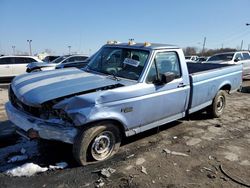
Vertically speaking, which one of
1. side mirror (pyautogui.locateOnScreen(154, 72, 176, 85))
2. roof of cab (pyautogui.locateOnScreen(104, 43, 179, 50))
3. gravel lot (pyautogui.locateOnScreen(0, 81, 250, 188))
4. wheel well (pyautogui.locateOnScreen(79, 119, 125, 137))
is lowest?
gravel lot (pyautogui.locateOnScreen(0, 81, 250, 188))

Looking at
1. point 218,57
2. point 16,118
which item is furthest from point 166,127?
point 218,57

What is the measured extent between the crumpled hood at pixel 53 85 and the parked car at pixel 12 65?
11.4 meters

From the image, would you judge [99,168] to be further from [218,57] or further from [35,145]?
[218,57]

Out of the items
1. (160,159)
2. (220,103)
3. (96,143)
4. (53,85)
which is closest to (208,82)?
(220,103)

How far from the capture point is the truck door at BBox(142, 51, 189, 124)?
457cm

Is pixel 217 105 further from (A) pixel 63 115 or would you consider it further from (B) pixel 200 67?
(A) pixel 63 115

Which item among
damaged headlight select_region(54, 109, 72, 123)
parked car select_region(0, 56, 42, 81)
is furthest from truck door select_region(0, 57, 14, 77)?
damaged headlight select_region(54, 109, 72, 123)

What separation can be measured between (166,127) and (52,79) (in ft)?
9.53

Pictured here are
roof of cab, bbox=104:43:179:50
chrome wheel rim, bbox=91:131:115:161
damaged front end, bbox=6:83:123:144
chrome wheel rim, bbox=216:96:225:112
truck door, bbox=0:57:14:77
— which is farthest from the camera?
truck door, bbox=0:57:14:77

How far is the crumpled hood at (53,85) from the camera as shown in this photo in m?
3.76

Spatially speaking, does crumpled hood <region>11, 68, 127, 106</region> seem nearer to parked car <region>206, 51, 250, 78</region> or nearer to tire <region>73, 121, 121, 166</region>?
tire <region>73, 121, 121, 166</region>

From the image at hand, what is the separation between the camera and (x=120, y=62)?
4973 millimetres

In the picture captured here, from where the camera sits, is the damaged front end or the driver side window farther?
the driver side window

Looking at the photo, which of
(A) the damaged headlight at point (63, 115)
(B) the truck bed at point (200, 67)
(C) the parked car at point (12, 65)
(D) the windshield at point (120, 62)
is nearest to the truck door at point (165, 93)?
(D) the windshield at point (120, 62)
